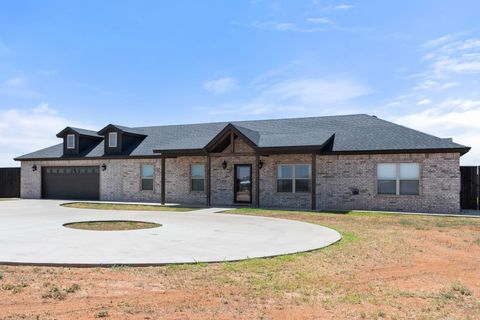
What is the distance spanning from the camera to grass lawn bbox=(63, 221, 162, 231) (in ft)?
41.4

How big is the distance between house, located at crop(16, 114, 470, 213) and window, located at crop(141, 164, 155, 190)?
0.06m

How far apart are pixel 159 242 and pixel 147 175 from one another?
15689 mm

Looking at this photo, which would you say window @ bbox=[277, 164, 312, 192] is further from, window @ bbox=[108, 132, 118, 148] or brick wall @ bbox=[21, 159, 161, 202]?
window @ bbox=[108, 132, 118, 148]

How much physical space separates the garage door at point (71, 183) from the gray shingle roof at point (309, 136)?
113 cm

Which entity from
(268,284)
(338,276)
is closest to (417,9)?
(338,276)

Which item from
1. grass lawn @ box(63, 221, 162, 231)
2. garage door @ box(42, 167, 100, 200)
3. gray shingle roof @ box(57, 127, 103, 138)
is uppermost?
gray shingle roof @ box(57, 127, 103, 138)

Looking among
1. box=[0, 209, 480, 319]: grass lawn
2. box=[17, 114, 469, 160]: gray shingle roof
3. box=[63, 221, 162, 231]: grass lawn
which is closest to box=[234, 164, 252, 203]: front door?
box=[17, 114, 469, 160]: gray shingle roof

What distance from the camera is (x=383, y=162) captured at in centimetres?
1925

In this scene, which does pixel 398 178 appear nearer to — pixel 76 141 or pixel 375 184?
pixel 375 184

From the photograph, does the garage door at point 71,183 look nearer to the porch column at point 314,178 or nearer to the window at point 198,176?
the window at point 198,176

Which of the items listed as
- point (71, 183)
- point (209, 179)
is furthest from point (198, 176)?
point (71, 183)

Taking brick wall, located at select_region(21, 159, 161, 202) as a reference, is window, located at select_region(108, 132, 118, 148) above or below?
above

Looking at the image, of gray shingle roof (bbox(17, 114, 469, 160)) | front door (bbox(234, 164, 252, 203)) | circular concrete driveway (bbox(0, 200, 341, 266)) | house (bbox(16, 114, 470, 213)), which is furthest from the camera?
front door (bbox(234, 164, 252, 203))

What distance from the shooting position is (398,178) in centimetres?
1908
